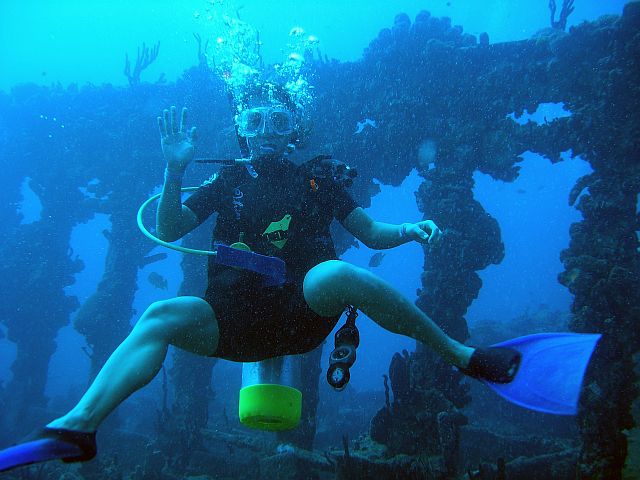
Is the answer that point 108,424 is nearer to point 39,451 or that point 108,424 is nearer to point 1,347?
point 39,451

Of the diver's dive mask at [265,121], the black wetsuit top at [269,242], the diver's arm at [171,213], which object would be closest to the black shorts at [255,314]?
the black wetsuit top at [269,242]

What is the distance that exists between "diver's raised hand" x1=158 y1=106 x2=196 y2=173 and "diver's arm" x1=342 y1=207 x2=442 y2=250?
59.8 inches

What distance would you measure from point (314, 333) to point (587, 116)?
915 centimetres

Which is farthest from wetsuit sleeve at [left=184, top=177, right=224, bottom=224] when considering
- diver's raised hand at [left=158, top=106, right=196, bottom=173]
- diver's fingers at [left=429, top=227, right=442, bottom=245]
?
diver's fingers at [left=429, top=227, right=442, bottom=245]

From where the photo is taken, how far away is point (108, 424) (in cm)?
1280

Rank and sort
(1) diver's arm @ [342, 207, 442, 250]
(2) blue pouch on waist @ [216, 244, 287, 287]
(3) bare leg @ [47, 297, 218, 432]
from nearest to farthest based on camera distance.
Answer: (3) bare leg @ [47, 297, 218, 432] → (2) blue pouch on waist @ [216, 244, 287, 287] → (1) diver's arm @ [342, 207, 442, 250]

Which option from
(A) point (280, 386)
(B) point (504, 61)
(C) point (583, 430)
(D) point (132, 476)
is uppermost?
(B) point (504, 61)

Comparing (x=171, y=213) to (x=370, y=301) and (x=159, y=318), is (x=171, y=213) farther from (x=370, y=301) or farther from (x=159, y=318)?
(x=370, y=301)

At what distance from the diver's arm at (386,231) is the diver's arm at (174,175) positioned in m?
1.49

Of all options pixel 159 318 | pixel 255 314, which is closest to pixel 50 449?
pixel 159 318

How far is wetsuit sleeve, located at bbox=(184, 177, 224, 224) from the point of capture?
3307 mm

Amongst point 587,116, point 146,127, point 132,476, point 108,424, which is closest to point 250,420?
point 132,476

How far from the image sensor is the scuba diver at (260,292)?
198 cm

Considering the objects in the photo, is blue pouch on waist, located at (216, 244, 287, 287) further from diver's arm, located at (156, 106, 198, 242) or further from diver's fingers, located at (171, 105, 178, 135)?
diver's fingers, located at (171, 105, 178, 135)
